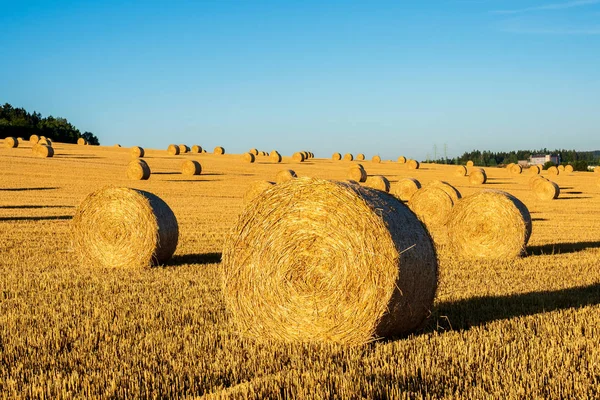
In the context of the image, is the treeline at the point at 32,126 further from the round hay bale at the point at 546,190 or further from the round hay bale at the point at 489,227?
the round hay bale at the point at 489,227

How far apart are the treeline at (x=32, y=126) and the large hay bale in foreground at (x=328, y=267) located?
220 ft

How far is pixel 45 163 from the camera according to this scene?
4028 centimetres

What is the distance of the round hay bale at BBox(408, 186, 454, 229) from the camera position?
2114cm

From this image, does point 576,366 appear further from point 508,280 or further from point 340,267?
point 508,280

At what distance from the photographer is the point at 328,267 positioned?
701cm

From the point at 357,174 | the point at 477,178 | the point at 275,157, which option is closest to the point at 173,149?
the point at 275,157

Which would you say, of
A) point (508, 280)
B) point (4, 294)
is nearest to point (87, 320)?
point (4, 294)

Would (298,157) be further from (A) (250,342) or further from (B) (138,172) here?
(A) (250,342)

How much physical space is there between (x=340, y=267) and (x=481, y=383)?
2015 millimetres

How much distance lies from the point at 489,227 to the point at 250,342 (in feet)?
27.7

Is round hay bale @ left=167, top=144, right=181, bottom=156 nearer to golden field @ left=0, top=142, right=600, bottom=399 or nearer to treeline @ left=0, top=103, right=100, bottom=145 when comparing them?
treeline @ left=0, top=103, right=100, bottom=145

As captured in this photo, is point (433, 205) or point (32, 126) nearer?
point (433, 205)

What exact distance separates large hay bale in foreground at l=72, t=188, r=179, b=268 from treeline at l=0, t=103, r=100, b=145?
199ft

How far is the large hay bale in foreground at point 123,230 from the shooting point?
12.4 metres
